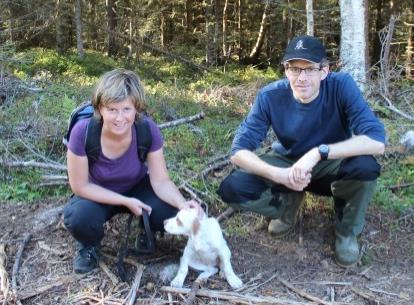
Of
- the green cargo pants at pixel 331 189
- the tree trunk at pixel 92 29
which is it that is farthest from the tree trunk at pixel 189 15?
the green cargo pants at pixel 331 189

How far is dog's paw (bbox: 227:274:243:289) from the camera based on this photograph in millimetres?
3487

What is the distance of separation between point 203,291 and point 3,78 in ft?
22.7

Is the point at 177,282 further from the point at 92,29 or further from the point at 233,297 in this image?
the point at 92,29

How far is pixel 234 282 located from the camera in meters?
3.49

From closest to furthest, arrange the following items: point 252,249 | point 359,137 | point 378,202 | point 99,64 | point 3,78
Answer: point 359,137 → point 252,249 → point 378,202 → point 3,78 → point 99,64

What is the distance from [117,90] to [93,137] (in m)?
0.39

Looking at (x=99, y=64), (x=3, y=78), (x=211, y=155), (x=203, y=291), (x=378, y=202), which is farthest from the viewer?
(x=99, y=64)

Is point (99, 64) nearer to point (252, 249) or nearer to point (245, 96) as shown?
point (245, 96)

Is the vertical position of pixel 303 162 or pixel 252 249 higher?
pixel 303 162

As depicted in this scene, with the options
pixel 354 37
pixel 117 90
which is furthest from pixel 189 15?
pixel 117 90

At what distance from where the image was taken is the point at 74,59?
1777 cm

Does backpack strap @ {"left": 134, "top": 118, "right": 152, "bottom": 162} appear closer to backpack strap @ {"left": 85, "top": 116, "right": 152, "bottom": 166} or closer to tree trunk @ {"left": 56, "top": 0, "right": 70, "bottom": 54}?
backpack strap @ {"left": 85, "top": 116, "right": 152, "bottom": 166}

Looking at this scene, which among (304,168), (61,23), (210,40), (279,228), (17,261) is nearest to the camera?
(304,168)

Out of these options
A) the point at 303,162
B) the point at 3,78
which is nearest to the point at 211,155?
the point at 303,162
